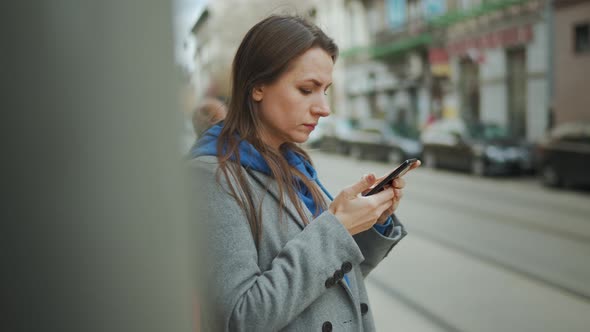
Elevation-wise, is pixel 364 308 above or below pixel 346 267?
below

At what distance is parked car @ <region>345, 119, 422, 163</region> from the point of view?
57.9 feet

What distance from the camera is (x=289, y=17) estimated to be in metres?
1.39

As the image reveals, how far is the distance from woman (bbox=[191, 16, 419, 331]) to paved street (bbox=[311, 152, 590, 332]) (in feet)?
1.84

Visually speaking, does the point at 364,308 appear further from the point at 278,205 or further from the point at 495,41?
the point at 495,41

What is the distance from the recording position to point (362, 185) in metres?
1.33

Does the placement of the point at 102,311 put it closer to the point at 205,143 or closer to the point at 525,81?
the point at 205,143

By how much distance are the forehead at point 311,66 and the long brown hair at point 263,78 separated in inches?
0.5

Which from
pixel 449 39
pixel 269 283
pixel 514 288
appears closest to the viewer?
pixel 269 283

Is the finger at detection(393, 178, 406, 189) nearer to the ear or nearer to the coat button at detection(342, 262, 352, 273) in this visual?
the coat button at detection(342, 262, 352, 273)

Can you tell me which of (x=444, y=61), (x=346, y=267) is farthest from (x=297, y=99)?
(x=444, y=61)

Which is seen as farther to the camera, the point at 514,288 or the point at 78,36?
the point at 514,288

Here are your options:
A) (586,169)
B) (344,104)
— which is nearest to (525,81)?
(586,169)

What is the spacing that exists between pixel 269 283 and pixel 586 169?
1153 cm

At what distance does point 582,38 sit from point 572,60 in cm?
65
